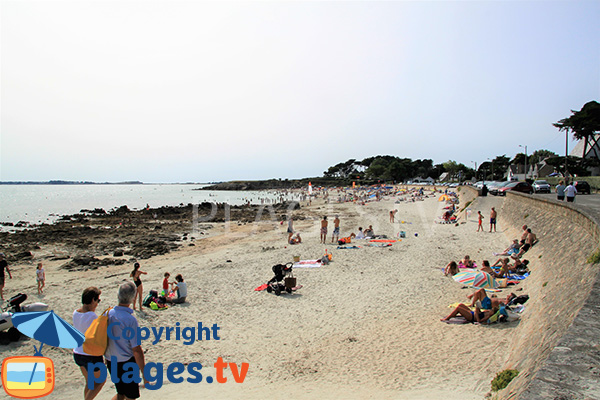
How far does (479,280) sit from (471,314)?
246 cm

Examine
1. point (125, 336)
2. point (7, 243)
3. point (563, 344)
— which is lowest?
point (7, 243)

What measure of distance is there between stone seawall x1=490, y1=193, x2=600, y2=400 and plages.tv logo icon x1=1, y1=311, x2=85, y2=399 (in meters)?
4.61

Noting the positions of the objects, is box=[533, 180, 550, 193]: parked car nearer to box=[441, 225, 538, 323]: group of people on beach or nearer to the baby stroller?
box=[441, 225, 538, 323]: group of people on beach

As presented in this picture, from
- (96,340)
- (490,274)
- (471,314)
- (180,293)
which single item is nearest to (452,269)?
(490,274)

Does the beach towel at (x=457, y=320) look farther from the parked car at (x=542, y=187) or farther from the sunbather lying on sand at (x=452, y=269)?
the parked car at (x=542, y=187)

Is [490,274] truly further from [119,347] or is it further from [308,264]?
[119,347]

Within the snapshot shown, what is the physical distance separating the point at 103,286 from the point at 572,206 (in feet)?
57.0

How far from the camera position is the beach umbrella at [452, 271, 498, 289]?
9.99 meters

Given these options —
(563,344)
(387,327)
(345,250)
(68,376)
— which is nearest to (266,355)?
(387,327)

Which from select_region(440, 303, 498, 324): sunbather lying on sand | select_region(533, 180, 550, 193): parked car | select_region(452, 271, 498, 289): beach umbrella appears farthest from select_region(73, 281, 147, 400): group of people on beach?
A: select_region(533, 180, 550, 193): parked car

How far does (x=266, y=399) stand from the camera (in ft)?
18.2

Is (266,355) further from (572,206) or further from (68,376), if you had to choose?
(572,206)

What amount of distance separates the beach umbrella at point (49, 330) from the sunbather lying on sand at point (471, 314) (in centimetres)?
768

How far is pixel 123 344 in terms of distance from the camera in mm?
3467
